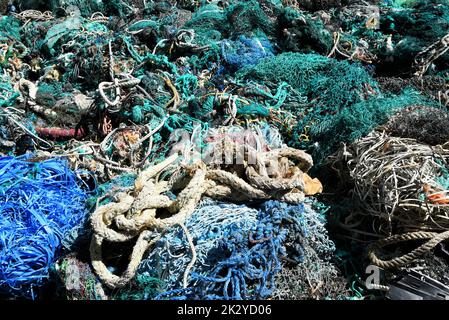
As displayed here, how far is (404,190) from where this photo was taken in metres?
2.80

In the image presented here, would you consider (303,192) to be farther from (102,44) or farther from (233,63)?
(102,44)

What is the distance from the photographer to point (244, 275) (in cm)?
255

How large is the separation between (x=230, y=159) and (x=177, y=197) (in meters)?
0.44

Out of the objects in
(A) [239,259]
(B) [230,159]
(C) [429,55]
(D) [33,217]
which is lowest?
(D) [33,217]

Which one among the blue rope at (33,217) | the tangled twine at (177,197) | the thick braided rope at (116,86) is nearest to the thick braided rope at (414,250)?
the tangled twine at (177,197)

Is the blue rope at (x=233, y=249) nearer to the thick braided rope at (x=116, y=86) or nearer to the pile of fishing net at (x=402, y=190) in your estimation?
the pile of fishing net at (x=402, y=190)

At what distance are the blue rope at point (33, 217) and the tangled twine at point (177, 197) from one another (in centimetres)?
42

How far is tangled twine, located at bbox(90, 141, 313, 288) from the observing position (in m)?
2.81

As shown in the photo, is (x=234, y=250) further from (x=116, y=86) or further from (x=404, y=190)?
(x=116, y=86)

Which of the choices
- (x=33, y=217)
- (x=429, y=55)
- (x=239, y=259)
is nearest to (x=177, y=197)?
(x=239, y=259)

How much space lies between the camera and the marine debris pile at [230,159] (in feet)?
9.06

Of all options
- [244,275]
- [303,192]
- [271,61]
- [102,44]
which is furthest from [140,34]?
[244,275]
